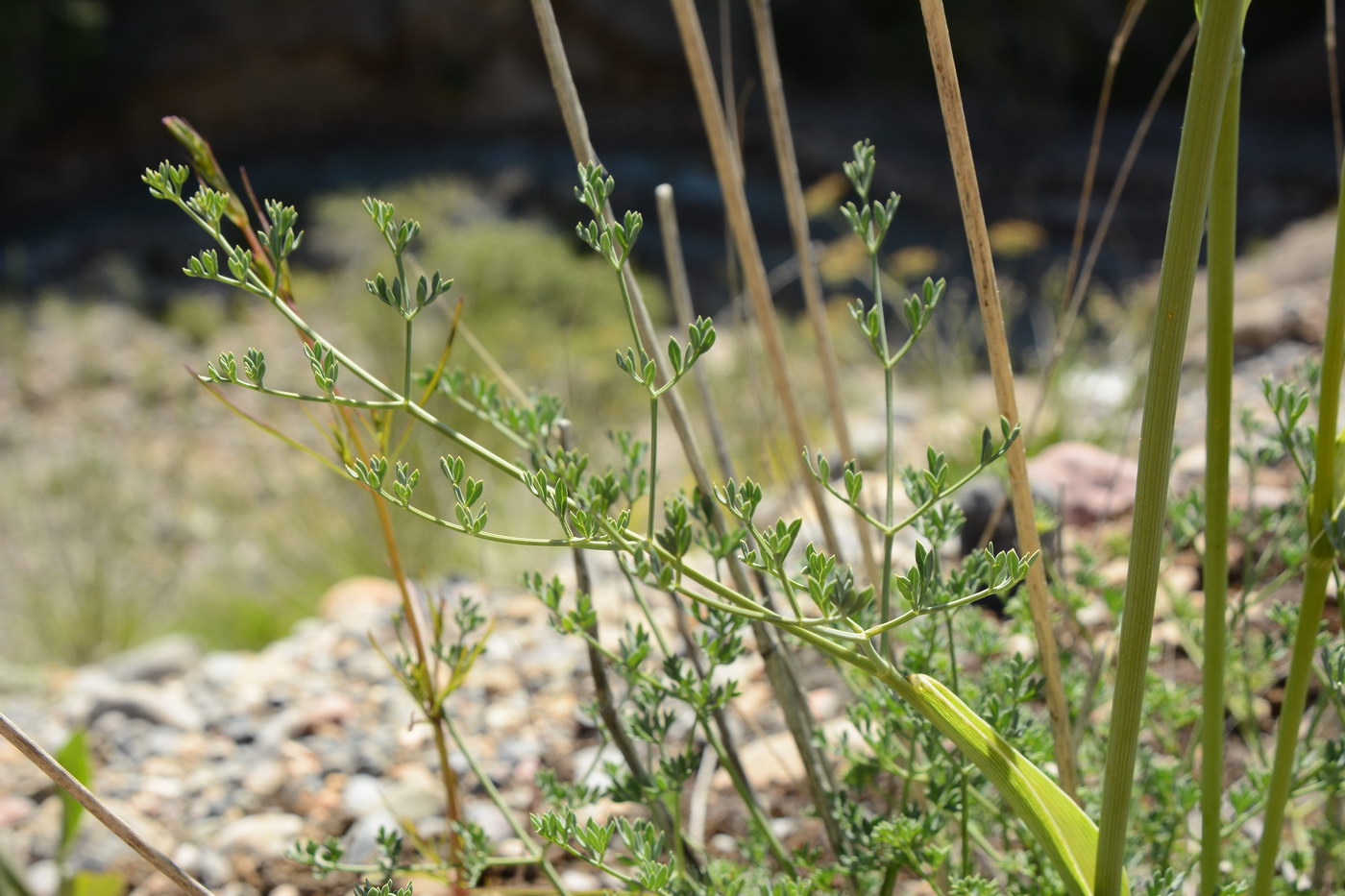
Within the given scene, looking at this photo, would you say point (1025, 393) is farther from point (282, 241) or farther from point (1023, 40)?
point (1023, 40)

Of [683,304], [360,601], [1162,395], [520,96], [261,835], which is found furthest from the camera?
[520,96]

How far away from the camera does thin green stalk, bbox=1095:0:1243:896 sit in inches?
13.2

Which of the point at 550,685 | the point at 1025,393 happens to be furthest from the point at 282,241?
the point at 1025,393

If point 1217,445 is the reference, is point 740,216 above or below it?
above

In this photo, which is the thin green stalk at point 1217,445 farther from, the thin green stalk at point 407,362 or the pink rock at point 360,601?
the pink rock at point 360,601

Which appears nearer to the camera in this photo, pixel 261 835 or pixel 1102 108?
pixel 1102 108

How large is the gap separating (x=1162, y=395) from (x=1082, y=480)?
132cm

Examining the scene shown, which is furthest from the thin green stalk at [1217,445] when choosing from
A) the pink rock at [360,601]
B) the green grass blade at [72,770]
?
the pink rock at [360,601]

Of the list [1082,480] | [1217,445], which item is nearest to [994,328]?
[1217,445]

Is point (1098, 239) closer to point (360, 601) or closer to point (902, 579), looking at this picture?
point (902, 579)

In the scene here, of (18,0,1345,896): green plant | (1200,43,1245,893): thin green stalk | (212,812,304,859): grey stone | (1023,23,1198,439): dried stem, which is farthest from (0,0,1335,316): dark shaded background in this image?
(1200,43,1245,893): thin green stalk

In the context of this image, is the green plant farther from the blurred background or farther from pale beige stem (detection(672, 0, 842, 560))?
the blurred background

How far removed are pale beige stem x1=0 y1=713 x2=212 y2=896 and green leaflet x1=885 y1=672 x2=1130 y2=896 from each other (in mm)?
270

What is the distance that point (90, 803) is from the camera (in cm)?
41
